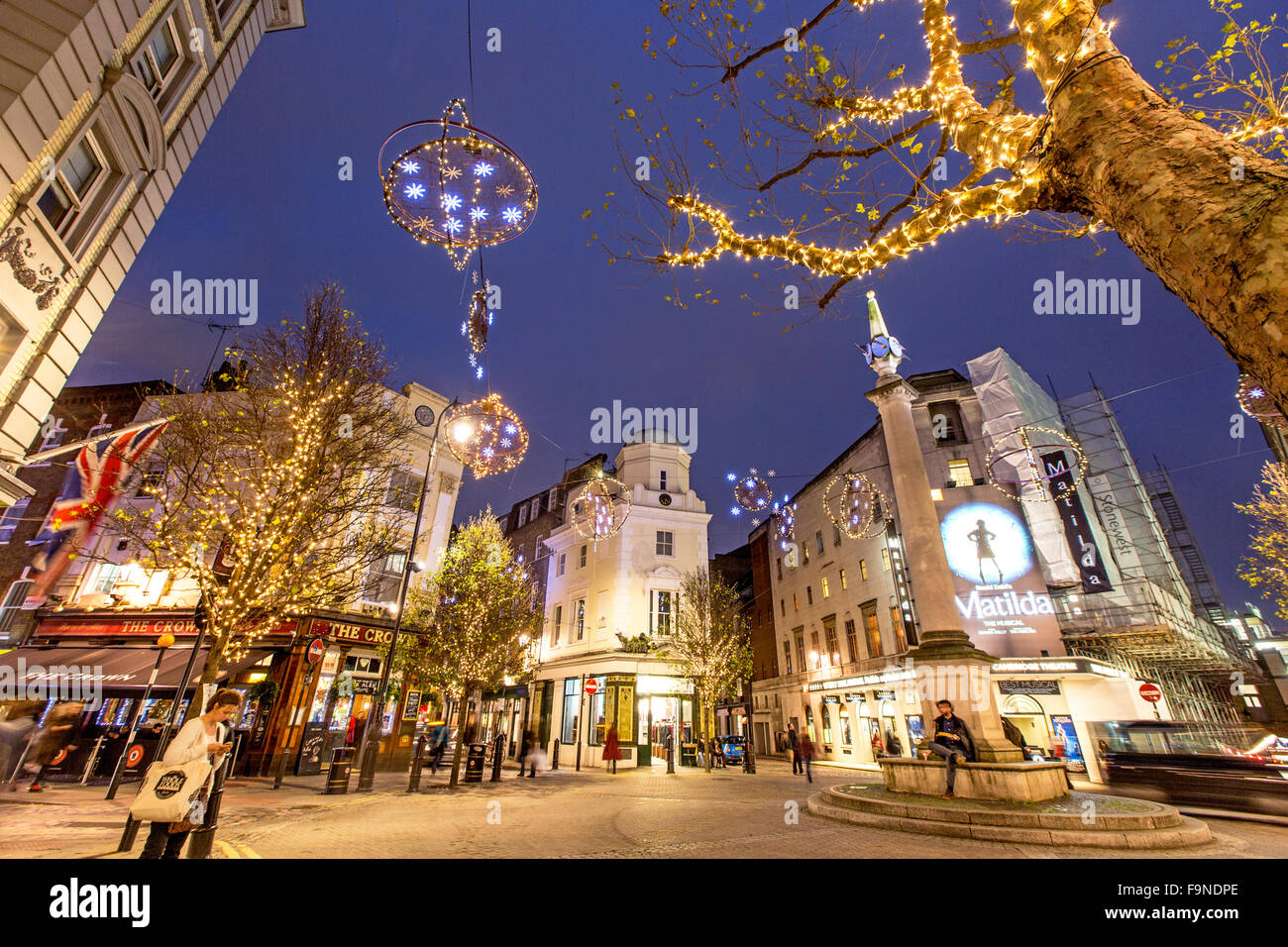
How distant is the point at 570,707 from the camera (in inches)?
1206

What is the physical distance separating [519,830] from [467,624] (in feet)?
54.7

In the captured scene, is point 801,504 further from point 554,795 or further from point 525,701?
point 554,795

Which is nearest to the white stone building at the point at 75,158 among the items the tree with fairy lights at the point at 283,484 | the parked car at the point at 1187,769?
the tree with fairy lights at the point at 283,484

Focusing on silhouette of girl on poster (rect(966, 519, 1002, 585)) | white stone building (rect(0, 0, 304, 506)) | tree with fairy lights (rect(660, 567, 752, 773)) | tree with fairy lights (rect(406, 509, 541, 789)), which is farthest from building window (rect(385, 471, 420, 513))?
silhouette of girl on poster (rect(966, 519, 1002, 585))

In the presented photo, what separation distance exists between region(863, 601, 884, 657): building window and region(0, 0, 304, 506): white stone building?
3124 centimetres

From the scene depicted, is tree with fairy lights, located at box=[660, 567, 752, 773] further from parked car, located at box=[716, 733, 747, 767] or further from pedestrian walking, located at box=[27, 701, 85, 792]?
pedestrian walking, located at box=[27, 701, 85, 792]

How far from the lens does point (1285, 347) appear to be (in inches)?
88.9

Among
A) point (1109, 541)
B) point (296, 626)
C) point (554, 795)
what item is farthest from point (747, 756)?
point (1109, 541)

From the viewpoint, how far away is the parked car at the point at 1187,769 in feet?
36.9

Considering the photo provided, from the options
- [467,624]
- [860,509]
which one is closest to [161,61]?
[467,624]

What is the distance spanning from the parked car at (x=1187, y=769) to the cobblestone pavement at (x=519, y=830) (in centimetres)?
80

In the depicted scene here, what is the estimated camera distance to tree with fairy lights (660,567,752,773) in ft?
86.3

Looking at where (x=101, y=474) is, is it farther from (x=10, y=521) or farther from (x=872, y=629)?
(x=872, y=629)
